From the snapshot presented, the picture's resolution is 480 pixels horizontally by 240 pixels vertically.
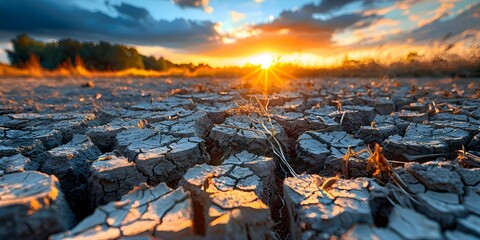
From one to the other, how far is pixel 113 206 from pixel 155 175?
0.44 metres

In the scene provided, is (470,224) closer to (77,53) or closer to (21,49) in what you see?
(77,53)

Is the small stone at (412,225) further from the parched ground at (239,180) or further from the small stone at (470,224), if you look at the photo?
the small stone at (470,224)

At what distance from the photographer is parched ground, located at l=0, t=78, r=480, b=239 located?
955mm

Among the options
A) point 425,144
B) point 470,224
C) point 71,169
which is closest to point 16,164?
point 71,169

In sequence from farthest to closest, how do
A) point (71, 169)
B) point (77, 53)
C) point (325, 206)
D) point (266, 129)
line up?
point (77, 53)
point (266, 129)
point (71, 169)
point (325, 206)

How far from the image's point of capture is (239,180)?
4.53 ft

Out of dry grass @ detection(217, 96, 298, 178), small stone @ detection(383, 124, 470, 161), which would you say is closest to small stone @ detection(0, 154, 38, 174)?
dry grass @ detection(217, 96, 298, 178)

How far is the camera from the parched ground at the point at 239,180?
0.95 meters

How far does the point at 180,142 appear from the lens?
186cm

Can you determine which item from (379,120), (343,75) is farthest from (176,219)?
(343,75)

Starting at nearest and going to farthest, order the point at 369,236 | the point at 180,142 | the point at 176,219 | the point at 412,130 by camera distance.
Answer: the point at 369,236, the point at 176,219, the point at 180,142, the point at 412,130

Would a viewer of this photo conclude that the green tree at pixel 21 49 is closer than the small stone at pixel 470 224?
No

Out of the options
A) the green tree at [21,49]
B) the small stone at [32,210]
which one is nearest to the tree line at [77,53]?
the green tree at [21,49]

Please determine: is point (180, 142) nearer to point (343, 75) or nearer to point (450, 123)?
point (450, 123)
